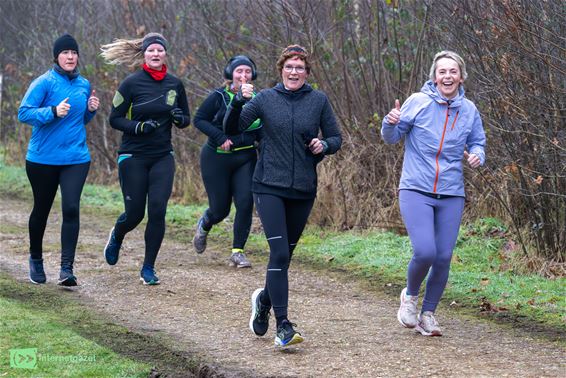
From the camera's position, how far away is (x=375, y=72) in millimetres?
13875

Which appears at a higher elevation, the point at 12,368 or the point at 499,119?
the point at 499,119

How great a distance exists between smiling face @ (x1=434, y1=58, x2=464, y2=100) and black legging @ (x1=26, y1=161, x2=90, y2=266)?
345cm

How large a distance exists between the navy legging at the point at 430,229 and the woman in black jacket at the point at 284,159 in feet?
2.27

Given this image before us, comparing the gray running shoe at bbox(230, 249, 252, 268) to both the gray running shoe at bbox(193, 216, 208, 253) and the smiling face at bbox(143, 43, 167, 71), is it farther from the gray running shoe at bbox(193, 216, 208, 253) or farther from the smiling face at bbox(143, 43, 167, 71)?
the smiling face at bbox(143, 43, 167, 71)

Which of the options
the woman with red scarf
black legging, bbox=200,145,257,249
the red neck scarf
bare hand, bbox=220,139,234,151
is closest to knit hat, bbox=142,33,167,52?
the woman with red scarf

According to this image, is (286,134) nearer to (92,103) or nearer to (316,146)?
(316,146)

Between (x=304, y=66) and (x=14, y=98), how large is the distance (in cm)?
1782

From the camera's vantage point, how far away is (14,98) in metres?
24.4

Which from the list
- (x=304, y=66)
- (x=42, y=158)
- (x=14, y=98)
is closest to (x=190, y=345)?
(x=304, y=66)

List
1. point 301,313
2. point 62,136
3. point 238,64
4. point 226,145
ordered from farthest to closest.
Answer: point 226,145 → point 238,64 → point 62,136 → point 301,313

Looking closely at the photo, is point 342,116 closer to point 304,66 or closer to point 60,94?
point 60,94

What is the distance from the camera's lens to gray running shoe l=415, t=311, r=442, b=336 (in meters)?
7.88

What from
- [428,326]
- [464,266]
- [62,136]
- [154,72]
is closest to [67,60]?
[62,136]

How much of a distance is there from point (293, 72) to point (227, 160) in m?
3.46
